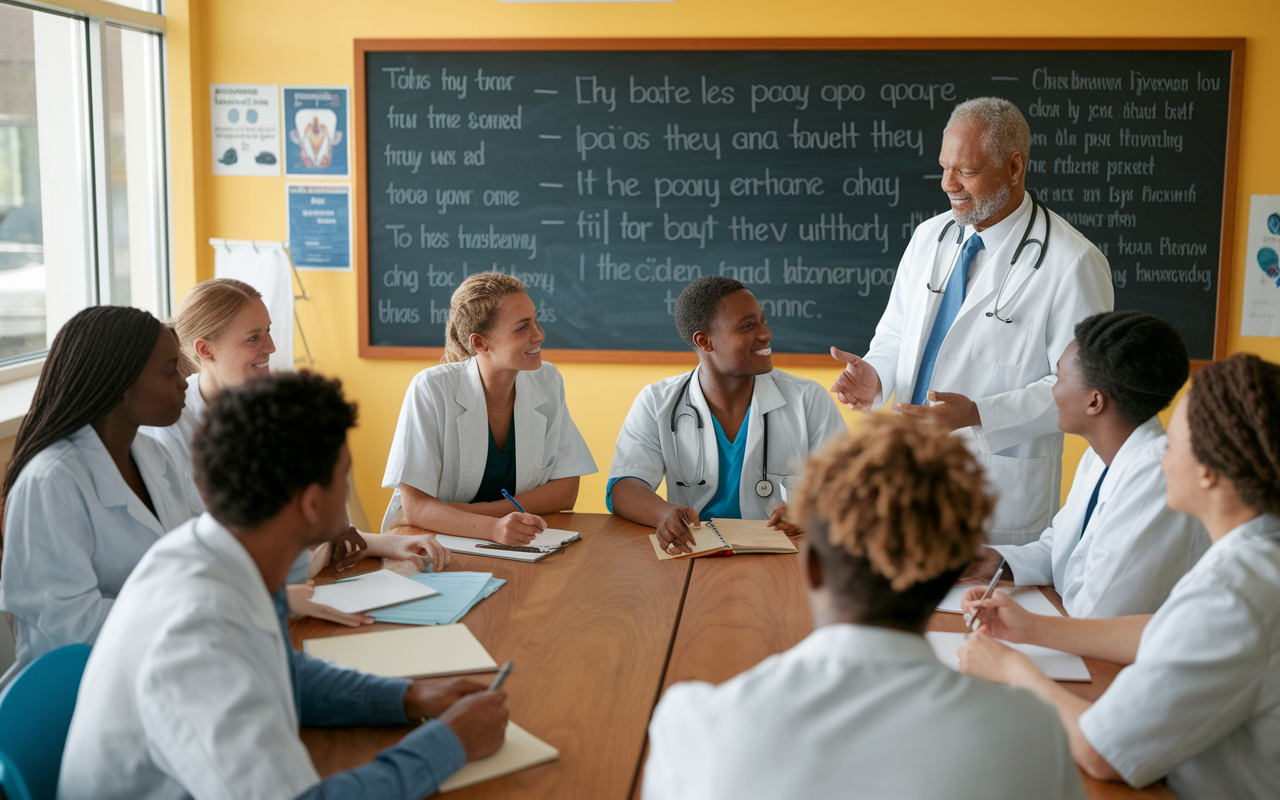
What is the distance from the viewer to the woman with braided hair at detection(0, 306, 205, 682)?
1694mm

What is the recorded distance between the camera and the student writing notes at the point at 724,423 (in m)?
2.71

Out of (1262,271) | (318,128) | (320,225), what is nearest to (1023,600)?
(1262,271)

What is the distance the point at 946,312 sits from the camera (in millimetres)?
2896

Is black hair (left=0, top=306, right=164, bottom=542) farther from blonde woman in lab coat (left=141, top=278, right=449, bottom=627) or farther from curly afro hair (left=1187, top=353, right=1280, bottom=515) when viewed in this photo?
curly afro hair (left=1187, top=353, right=1280, bottom=515)

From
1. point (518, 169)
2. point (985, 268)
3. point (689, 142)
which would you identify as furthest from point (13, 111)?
point (985, 268)

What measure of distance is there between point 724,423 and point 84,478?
1.59 meters

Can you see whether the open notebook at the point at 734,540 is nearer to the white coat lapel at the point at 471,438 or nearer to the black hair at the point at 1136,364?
the white coat lapel at the point at 471,438

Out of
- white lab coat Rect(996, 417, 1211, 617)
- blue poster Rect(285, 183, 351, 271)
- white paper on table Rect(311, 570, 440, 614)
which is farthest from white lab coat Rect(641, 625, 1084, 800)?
blue poster Rect(285, 183, 351, 271)

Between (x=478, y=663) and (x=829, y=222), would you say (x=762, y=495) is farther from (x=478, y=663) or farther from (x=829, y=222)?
(x=829, y=222)

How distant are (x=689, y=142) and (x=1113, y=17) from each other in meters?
1.65

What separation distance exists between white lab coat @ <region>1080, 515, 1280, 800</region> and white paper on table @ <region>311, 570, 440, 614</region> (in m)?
1.21

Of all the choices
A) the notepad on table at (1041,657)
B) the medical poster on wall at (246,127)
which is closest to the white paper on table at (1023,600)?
the notepad on table at (1041,657)

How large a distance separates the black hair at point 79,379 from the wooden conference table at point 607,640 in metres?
0.55

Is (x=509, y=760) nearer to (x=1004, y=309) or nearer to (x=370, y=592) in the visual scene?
(x=370, y=592)
